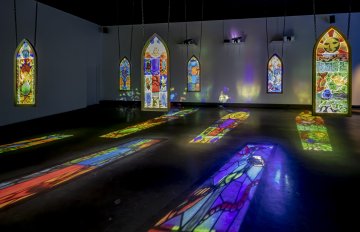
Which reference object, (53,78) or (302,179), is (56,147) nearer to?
(302,179)

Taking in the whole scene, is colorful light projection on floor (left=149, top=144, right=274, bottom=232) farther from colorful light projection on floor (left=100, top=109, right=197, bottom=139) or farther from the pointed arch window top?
the pointed arch window top

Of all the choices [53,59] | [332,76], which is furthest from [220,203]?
[53,59]

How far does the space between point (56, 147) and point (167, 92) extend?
3.97m

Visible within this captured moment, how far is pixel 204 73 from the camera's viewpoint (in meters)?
17.8

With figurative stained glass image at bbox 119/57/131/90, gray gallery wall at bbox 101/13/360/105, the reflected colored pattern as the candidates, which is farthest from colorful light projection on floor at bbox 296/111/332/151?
figurative stained glass image at bbox 119/57/131/90

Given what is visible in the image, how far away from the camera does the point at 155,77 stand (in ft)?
34.5

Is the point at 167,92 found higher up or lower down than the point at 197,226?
higher up

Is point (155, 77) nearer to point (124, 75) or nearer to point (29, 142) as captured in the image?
point (29, 142)

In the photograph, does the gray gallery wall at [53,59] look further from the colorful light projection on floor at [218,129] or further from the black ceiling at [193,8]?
the colorful light projection on floor at [218,129]

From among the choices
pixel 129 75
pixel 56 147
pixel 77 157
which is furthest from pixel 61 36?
pixel 77 157

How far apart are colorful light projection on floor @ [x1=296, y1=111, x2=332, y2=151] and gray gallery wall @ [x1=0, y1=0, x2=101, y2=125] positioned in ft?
29.9

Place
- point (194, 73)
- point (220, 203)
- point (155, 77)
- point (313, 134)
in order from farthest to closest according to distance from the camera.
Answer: point (194, 73) → point (155, 77) → point (313, 134) → point (220, 203)

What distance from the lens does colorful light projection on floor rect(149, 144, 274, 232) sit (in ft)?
11.0

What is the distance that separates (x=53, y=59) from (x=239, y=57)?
930 centimetres
